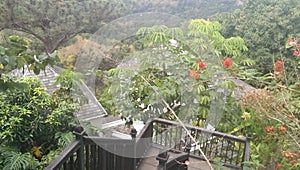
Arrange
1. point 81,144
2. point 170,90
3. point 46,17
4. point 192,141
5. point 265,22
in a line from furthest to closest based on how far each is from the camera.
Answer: point 46,17, point 265,22, point 192,141, point 81,144, point 170,90

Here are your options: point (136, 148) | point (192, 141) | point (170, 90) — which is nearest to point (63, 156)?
point (136, 148)

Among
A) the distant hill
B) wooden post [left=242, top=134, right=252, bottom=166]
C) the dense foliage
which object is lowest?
wooden post [left=242, top=134, right=252, bottom=166]

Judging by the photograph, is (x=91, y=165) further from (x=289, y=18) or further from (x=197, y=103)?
(x=289, y=18)

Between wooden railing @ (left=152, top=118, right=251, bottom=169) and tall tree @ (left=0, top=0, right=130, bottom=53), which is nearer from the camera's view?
wooden railing @ (left=152, top=118, right=251, bottom=169)

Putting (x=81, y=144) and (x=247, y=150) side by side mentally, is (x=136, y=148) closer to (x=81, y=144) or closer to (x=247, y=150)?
(x=81, y=144)

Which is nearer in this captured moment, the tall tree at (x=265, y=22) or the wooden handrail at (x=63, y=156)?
the wooden handrail at (x=63, y=156)

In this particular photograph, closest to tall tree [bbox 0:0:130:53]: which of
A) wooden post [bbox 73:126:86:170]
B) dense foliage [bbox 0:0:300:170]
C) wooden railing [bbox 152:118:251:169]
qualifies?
dense foliage [bbox 0:0:300:170]

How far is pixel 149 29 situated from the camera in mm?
1048

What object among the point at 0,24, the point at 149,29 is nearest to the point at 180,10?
the point at 149,29

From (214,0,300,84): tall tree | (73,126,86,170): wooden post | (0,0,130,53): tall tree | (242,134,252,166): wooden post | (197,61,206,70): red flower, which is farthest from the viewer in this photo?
(0,0,130,53): tall tree

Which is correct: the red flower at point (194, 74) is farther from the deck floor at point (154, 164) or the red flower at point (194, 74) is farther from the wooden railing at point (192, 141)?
the deck floor at point (154, 164)

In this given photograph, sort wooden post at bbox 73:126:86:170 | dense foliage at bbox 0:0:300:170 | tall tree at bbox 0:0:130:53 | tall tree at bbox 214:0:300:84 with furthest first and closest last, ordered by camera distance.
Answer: tall tree at bbox 0:0:130:53
tall tree at bbox 214:0:300:84
wooden post at bbox 73:126:86:170
dense foliage at bbox 0:0:300:170

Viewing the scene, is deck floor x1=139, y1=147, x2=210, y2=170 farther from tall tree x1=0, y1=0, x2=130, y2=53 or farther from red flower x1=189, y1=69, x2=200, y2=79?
tall tree x1=0, y1=0, x2=130, y2=53

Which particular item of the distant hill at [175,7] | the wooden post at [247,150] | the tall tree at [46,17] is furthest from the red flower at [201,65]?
the tall tree at [46,17]
